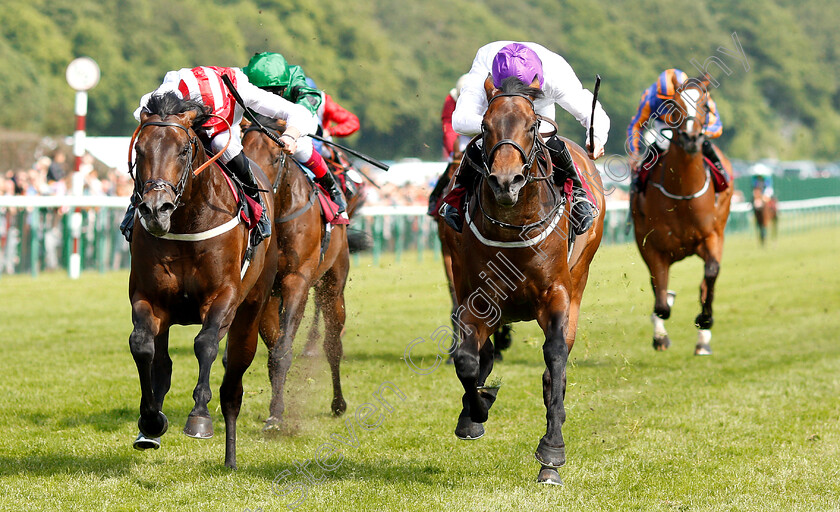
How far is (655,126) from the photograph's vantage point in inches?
369

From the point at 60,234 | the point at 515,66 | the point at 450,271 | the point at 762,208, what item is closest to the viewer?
the point at 515,66

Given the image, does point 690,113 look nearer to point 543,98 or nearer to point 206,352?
point 543,98

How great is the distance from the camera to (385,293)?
1409cm

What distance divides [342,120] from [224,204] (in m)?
3.22

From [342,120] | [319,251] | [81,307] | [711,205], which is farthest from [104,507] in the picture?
[81,307]

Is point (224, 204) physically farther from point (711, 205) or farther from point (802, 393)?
point (711, 205)

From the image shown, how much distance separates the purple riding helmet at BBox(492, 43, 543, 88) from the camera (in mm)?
4754

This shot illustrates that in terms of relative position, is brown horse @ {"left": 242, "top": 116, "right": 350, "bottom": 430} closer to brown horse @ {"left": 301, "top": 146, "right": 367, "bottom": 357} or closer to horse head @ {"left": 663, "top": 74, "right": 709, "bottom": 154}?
brown horse @ {"left": 301, "top": 146, "right": 367, "bottom": 357}

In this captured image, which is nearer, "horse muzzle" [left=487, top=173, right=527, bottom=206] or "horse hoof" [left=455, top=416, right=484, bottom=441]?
"horse muzzle" [left=487, top=173, right=527, bottom=206]

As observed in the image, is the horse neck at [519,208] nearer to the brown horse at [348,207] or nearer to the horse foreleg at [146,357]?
the horse foreleg at [146,357]

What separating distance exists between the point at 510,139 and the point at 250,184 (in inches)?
62.3

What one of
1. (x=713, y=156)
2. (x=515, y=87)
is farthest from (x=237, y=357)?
(x=713, y=156)

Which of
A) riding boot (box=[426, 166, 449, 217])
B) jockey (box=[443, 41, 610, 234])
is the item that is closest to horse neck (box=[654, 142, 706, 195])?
riding boot (box=[426, 166, 449, 217])

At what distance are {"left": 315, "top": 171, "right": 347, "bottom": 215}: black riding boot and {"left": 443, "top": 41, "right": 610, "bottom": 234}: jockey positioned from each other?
174cm
